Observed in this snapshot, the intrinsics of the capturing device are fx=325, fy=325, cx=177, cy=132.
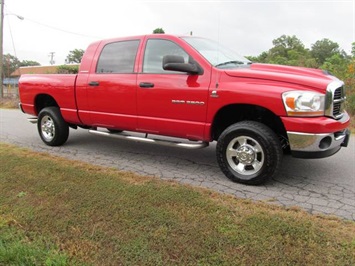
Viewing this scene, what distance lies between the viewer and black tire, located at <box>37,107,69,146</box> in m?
6.01

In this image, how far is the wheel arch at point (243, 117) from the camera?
413 centimetres

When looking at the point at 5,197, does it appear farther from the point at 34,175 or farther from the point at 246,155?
the point at 246,155

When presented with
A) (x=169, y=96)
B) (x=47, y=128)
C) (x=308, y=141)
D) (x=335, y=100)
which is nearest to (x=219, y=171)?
(x=169, y=96)

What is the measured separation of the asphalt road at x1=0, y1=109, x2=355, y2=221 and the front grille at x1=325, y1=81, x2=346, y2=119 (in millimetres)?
936

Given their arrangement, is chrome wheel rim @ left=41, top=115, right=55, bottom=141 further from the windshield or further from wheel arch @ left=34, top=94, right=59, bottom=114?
the windshield

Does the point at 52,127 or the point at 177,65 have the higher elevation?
the point at 177,65

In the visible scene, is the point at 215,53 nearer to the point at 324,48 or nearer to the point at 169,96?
the point at 169,96

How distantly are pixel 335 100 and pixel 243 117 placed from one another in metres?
1.15

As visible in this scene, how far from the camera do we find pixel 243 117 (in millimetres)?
4438

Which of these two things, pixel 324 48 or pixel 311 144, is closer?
pixel 311 144

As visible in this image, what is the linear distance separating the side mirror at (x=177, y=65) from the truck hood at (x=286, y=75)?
439 mm

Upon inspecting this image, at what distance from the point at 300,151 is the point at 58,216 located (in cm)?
271

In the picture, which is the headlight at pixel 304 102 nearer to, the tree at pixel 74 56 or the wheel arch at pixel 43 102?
the wheel arch at pixel 43 102

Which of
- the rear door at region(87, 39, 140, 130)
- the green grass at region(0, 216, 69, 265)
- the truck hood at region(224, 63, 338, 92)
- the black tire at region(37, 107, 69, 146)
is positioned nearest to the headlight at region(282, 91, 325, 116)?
the truck hood at region(224, 63, 338, 92)
